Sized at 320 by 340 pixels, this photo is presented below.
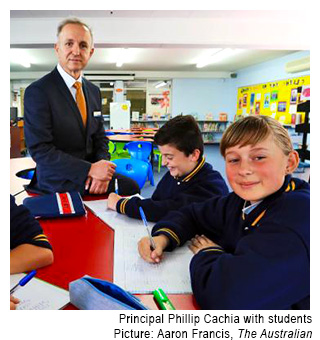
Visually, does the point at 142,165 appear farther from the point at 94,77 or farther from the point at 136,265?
the point at 94,77

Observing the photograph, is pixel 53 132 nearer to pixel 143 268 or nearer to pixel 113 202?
pixel 113 202

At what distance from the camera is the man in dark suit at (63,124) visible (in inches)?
53.2

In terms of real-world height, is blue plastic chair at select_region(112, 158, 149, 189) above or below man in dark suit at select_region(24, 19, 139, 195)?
below

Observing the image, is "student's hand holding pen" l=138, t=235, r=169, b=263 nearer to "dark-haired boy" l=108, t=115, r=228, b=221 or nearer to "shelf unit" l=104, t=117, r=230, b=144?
"dark-haired boy" l=108, t=115, r=228, b=221

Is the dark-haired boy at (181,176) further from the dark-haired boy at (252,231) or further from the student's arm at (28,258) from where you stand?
the student's arm at (28,258)

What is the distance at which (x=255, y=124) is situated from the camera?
797 mm

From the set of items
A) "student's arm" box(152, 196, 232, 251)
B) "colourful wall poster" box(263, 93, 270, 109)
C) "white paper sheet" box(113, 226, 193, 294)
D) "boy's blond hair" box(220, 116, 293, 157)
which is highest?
"colourful wall poster" box(263, 93, 270, 109)

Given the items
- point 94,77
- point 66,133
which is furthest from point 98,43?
point 94,77

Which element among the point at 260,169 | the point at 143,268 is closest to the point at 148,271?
the point at 143,268

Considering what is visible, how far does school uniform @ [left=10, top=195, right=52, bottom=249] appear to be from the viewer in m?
0.72

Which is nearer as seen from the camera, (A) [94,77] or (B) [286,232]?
(B) [286,232]

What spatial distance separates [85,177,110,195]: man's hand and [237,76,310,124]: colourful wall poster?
510 cm

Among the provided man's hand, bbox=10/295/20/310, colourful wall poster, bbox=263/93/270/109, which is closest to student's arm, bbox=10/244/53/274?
man's hand, bbox=10/295/20/310

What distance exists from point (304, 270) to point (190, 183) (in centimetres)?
66
